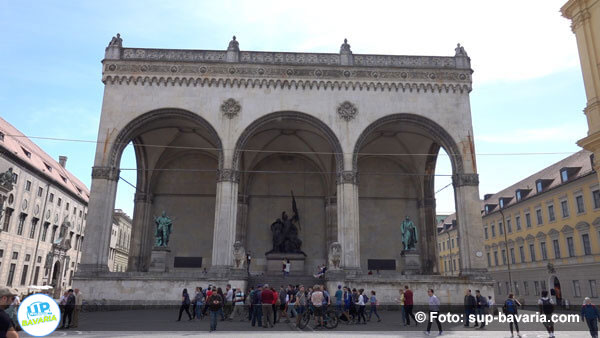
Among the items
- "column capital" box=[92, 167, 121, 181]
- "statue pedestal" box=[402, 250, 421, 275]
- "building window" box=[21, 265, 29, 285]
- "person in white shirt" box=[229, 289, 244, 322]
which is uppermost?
"column capital" box=[92, 167, 121, 181]

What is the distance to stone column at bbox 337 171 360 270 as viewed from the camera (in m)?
22.0

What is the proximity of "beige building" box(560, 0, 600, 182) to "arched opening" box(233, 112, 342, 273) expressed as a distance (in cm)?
1546

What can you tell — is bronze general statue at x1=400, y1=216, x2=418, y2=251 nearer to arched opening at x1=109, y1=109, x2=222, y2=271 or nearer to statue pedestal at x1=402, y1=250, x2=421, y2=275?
statue pedestal at x1=402, y1=250, x2=421, y2=275

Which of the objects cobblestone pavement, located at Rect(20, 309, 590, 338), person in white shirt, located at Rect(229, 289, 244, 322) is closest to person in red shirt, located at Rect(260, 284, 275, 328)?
cobblestone pavement, located at Rect(20, 309, 590, 338)

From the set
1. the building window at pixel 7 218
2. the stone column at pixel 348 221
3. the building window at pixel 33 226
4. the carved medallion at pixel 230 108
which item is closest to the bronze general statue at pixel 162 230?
the carved medallion at pixel 230 108

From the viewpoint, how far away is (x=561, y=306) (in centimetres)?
3038

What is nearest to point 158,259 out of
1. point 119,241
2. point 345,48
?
point 345,48

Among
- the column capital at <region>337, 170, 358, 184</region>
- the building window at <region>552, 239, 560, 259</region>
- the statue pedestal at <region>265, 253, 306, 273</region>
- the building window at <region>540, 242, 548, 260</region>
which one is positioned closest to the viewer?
the column capital at <region>337, 170, 358, 184</region>

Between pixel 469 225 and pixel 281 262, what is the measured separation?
11.9 metres

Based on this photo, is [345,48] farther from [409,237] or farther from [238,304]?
[238,304]

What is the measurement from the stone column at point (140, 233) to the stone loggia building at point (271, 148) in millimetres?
96

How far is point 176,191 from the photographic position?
29734mm

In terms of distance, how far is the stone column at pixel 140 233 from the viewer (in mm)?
27328

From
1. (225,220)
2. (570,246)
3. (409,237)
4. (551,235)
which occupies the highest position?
(551,235)
